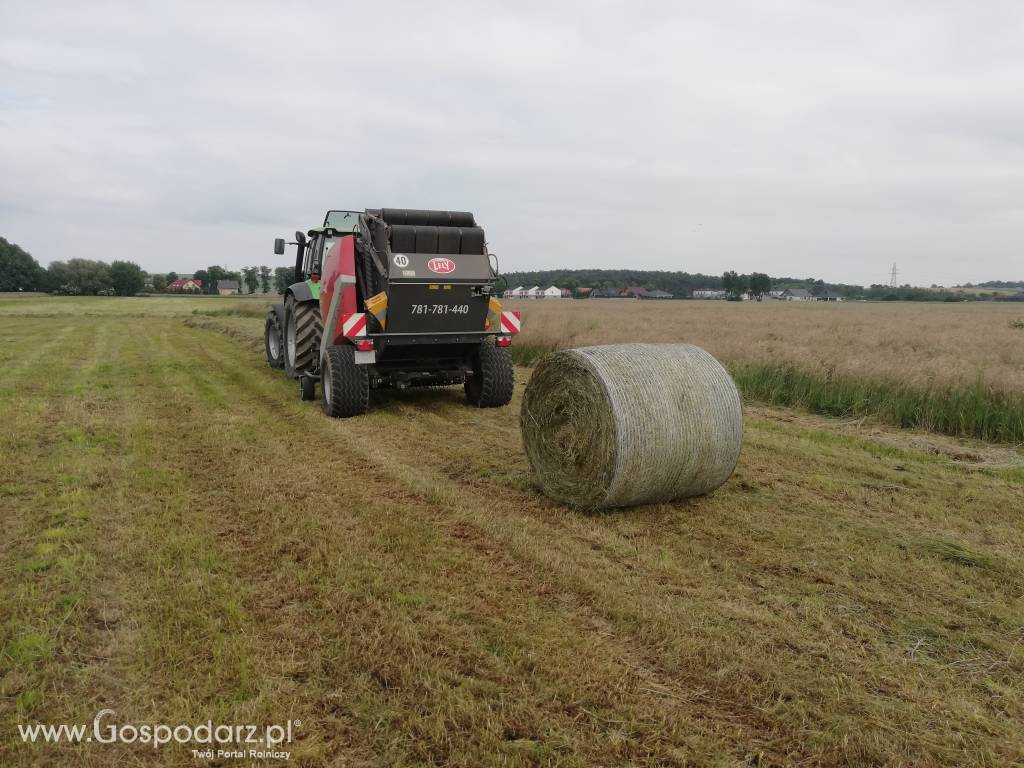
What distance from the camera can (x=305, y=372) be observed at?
946 cm

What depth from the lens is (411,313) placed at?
810cm

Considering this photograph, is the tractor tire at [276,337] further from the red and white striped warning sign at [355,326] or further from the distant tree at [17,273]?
the distant tree at [17,273]

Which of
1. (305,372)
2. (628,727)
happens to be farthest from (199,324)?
(628,727)

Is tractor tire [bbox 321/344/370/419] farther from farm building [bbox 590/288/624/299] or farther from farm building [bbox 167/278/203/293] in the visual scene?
farm building [bbox 167/278/203/293]

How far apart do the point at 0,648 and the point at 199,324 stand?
2294cm

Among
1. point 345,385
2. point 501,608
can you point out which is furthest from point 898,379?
point 501,608

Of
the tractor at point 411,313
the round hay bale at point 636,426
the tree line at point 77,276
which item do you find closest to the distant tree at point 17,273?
the tree line at point 77,276

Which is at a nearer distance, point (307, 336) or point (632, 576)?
point (632, 576)

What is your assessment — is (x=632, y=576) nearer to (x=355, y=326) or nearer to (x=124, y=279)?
(x=355, y=326)

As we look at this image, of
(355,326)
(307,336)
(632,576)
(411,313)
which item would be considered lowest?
(632,576)

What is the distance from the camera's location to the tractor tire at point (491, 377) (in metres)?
8.84

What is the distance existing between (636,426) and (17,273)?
81.2 m

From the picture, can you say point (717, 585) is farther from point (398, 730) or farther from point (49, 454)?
point (49, 454)

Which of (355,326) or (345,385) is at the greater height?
(355,326)
